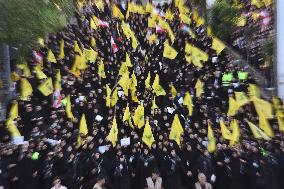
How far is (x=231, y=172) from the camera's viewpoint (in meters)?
8.08

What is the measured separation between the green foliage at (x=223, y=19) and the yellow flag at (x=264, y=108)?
605 centimetres

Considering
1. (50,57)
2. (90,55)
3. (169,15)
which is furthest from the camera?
(169,15)

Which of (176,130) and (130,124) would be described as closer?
(176,130)

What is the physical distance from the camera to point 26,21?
7.14 metres

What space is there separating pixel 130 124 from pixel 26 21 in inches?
136

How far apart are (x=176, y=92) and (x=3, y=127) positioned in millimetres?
4309

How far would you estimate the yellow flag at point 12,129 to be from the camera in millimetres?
8775

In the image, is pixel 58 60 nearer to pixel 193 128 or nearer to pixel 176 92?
pixel 176 92

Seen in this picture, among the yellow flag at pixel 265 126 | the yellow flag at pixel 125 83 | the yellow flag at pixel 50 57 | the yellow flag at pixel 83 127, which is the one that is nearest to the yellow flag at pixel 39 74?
the yellow flag at pixel 50 57

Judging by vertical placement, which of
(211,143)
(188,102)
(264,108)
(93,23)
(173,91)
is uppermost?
(93,23)

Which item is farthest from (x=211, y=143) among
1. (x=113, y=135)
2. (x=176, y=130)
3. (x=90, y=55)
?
(x=90, y=55)

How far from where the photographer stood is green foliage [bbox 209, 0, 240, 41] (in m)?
14.8

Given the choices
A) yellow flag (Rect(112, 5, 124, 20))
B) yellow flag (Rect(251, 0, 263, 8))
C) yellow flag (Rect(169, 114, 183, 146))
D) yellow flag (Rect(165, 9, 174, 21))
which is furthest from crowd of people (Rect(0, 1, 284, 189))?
yellow flag (Rect(165, 9, 174, 21))

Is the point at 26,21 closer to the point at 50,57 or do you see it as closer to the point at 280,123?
the point at 50,57
